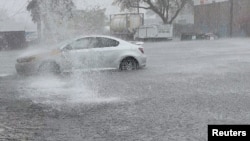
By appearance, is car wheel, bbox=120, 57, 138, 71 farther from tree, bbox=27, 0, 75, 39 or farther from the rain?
tree, bbox=27, 0, 75, 39

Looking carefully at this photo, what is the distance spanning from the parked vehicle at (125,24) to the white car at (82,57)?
38.6 meters

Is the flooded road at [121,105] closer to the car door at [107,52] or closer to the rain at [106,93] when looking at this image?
the rain at [106,93]

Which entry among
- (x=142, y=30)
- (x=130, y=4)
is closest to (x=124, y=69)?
(x=142, y=30)

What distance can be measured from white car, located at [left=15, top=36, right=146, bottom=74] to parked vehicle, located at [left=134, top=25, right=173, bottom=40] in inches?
1401

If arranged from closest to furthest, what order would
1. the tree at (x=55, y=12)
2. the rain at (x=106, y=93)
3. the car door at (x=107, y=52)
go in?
the rain at (x=106, y=93)
the car door at (x=107, y=52)
the tree at (x=55, y=12)

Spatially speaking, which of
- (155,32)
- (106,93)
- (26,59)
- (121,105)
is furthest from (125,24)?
(121,105)

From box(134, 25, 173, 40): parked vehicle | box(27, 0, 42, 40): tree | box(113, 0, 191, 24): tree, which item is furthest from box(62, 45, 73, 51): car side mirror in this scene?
box(113, 0, 191, 24): tree

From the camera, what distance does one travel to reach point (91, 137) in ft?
23.5

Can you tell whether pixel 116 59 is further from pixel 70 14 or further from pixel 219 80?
pixel 70 14

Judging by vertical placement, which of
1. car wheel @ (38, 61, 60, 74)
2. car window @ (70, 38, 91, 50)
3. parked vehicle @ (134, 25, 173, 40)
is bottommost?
parked vehicle @ (134, 25, 173, 40)

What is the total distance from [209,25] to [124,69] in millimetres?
49762

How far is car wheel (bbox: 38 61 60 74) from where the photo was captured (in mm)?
15172

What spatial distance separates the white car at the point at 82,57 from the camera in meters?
15.2

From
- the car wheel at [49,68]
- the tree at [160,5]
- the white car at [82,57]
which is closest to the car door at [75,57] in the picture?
the white car at [82,57]
